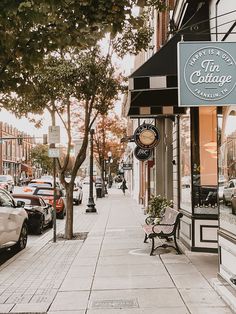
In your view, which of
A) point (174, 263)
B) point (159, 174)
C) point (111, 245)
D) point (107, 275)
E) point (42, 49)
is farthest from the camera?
point (159, 174)

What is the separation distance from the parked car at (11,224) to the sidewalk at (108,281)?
0.34 m

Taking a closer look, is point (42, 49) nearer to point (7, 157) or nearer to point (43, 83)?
point (43, 83)

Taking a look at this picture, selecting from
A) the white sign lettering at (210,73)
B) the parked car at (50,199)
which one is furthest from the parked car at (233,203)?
the parked car at (50,199)

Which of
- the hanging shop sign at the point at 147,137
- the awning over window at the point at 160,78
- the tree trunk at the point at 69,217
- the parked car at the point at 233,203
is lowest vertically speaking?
the tree trunk at the point at 69,217

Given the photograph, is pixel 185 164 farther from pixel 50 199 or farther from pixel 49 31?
pixel 50 199

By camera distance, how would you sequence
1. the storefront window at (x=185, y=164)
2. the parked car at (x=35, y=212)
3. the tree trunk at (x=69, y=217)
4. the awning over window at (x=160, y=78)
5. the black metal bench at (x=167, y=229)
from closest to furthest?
the awning over window at (x=160, y=78), the black metal bench at (x=167, y=229), the storefront window at (x=185, y=164), the tree trunk at (x=69, y=217), the parked car at (x=35, y=212)

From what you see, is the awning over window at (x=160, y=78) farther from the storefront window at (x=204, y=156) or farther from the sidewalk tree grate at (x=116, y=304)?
the sidewalk tree grate at (x=116, y=304)

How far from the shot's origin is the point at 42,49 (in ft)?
20.2

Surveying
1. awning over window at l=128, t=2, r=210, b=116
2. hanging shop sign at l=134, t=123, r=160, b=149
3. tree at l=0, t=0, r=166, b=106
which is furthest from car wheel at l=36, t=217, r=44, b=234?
tree at l=0, t=0, r=166, b=106

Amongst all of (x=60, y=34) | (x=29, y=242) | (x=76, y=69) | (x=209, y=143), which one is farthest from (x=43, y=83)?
(x=60, y=34)

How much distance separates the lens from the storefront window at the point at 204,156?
10.7 meters

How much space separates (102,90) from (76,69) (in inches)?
45.7

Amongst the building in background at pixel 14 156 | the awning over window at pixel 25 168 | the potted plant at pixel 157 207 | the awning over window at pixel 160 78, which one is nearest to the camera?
the awning over window at pixel 160 78

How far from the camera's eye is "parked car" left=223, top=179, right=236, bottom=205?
269 inches
